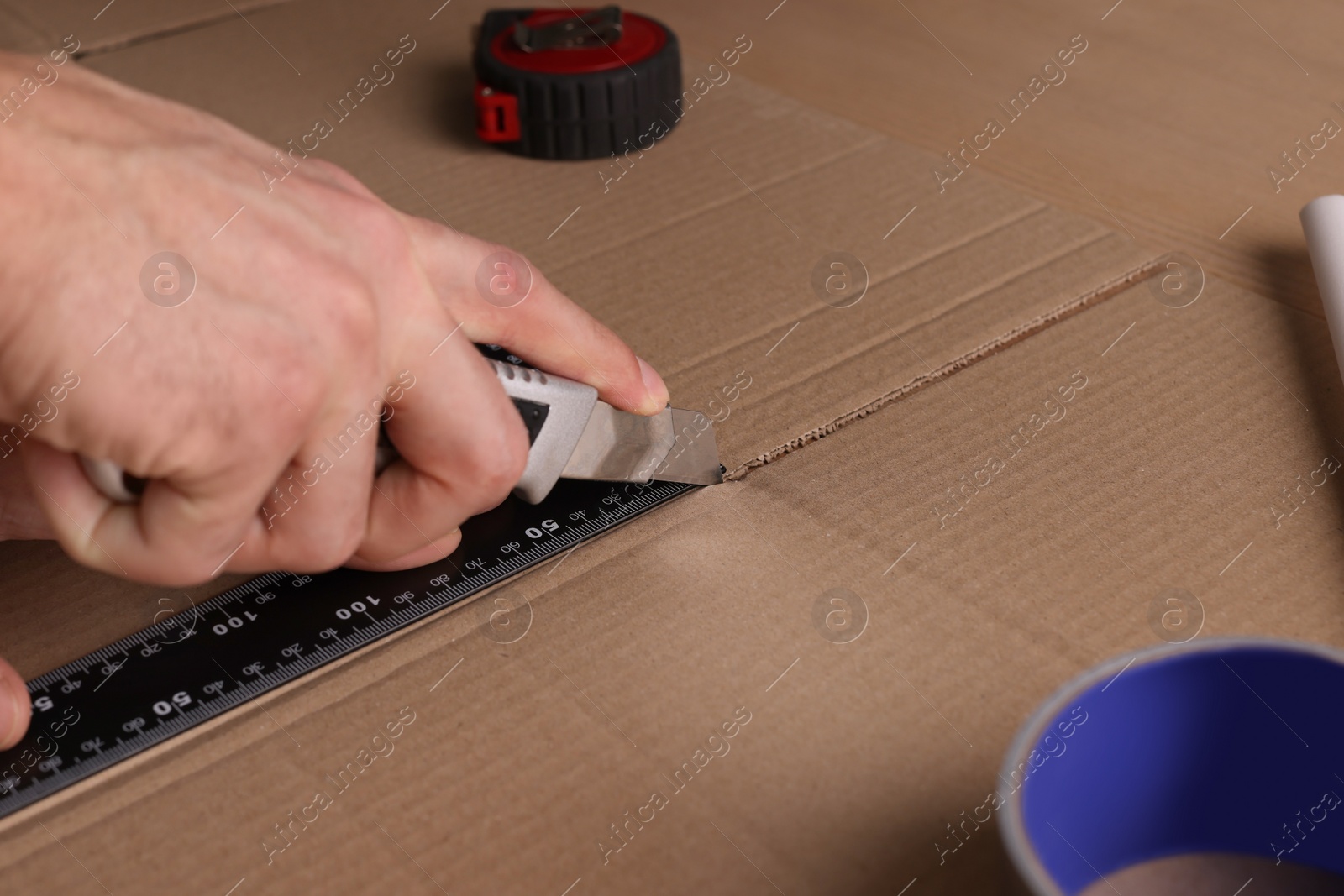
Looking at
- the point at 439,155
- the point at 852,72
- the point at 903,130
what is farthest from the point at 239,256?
the point at 852,72

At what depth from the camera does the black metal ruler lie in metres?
0.50

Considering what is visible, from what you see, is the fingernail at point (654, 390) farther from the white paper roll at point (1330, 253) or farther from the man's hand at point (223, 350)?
the white paper roll at point (1330, 253)

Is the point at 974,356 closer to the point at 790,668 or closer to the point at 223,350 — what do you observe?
the point at 790,668

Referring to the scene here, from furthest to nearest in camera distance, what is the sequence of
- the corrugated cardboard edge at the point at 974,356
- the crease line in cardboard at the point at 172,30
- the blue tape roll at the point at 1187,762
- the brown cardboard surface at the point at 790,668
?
1. the crease line in cardboard at the point at 172,30
2. the corrugated cardboard edge at the point at 974,356
3. the brown cardboard surface at the point at 790,668
4. the blue tape roll at the point at 1187,762

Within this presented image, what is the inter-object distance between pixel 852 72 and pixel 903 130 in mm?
148

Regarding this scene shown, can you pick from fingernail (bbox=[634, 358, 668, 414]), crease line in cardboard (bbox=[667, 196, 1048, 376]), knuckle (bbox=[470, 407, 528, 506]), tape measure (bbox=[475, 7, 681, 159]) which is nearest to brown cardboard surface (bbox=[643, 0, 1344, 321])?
crease line in cardboard (bbox=[667, 196, 1048, 376])

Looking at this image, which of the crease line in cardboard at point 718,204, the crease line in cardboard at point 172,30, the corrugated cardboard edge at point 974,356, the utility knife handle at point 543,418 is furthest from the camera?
the crease line in cardboard at point 172,30

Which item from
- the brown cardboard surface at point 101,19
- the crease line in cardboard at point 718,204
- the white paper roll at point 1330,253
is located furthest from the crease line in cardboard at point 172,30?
the white paper roll at point 1330,253

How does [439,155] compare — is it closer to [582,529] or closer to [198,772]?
[582,529]

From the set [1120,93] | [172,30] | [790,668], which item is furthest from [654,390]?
[172,30]

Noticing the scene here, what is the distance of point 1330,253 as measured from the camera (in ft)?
2.39

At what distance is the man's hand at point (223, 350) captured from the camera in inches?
16.1

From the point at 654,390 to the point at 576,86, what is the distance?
0.44 metres

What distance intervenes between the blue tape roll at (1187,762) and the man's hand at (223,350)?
0.95 feet
